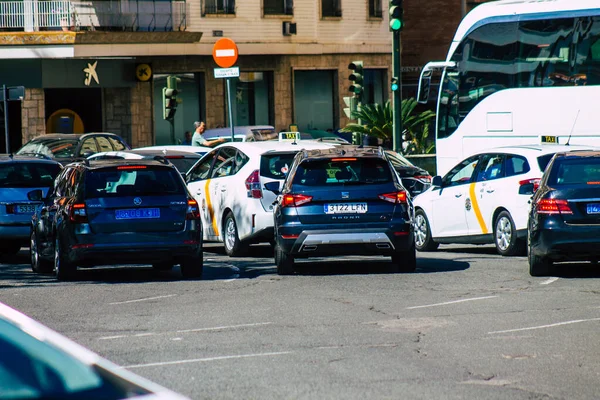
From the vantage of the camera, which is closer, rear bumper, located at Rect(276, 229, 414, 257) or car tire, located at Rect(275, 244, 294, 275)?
rear bumper, located at Rect(276, 229, 414, 257)

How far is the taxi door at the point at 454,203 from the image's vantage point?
1858 centimetres

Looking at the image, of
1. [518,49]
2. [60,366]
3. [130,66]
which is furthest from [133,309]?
[130,66]

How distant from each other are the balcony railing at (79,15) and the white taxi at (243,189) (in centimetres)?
2102

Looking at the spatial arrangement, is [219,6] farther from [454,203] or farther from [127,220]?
[127,220]

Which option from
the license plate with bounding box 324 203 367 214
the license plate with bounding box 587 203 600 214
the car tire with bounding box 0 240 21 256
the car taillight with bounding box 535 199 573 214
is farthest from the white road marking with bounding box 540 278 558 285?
the car tire with bounding box 0 240 21 256

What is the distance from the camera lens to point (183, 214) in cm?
1464

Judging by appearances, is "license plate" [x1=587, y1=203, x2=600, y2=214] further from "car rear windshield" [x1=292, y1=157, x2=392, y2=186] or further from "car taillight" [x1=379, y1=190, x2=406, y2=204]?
"car rear windshield" [x1=292, y1=157, x2=392, y2=186]

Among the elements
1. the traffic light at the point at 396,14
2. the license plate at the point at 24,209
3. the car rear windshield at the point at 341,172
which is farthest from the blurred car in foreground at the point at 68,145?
the car rear windshield at the point at 341,172

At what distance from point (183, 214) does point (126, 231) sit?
26.8 inches

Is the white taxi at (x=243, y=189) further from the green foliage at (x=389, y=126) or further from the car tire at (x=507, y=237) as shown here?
the green foliage at (x=389, y=126)

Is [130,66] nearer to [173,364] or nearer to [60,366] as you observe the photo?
[173,364]

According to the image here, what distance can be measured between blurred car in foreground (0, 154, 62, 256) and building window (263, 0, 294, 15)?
79.3 ft

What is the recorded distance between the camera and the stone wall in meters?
39.7

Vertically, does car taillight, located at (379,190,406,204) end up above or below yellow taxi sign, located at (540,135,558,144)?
below
